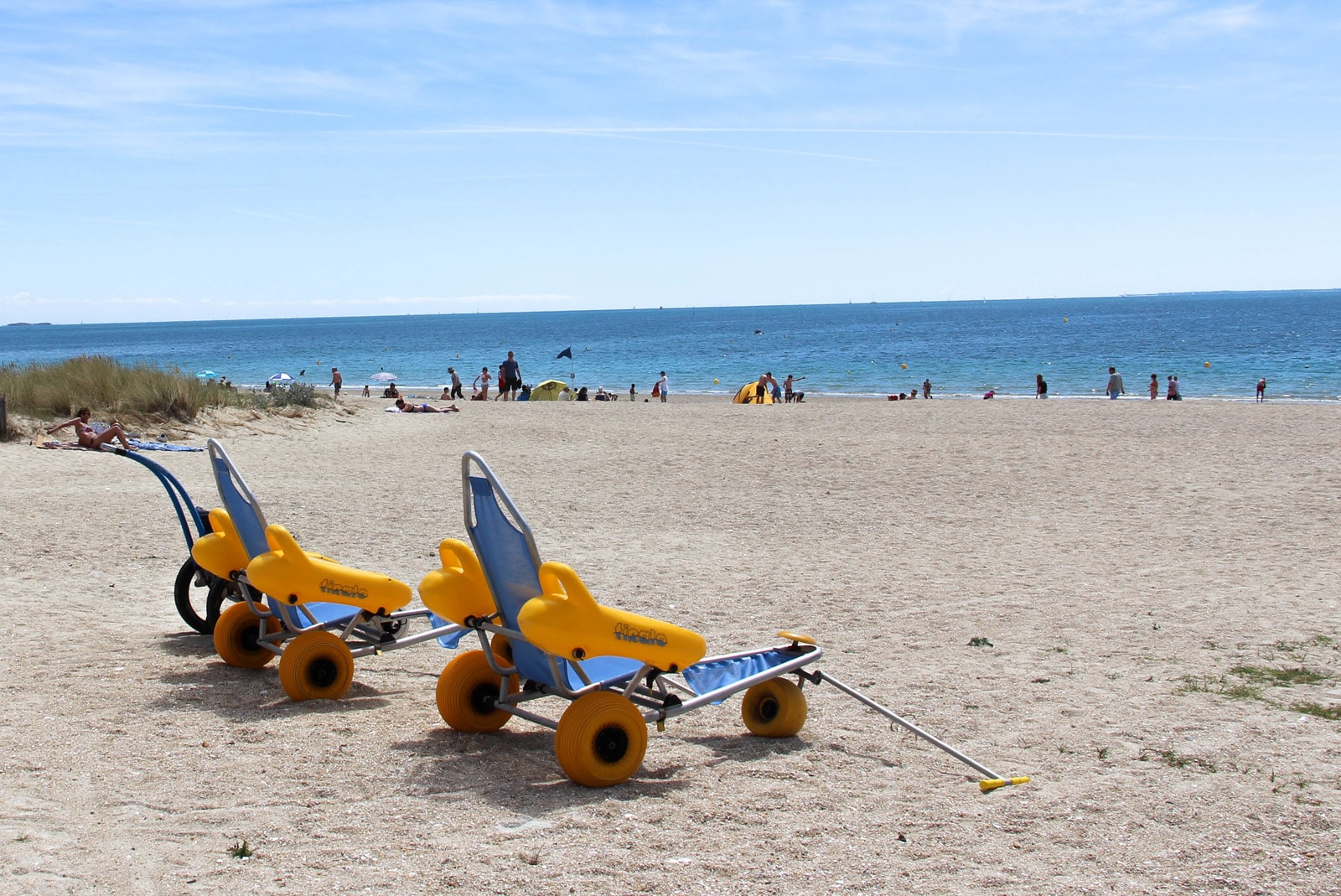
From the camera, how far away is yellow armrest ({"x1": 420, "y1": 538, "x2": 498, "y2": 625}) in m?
4.93

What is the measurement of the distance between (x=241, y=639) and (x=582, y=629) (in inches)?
104

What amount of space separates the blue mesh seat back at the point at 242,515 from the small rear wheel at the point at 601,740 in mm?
2377

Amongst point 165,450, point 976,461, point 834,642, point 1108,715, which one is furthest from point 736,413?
point 1108,715

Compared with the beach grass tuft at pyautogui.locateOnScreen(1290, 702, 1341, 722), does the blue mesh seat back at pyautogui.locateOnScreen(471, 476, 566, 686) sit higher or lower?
higher

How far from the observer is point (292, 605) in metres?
5.70

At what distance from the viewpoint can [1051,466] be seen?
1451cm

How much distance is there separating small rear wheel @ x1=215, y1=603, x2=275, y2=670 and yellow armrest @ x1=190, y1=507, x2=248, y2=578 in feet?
0.71

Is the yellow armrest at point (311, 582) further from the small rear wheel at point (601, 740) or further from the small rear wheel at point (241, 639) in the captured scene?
the small rear wheel at point (601, 740)

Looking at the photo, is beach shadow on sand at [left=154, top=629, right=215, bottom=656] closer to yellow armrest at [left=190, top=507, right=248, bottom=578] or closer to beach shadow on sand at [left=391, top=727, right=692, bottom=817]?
yellow armrest at [left=190, top=507, right=248, bottom=578]

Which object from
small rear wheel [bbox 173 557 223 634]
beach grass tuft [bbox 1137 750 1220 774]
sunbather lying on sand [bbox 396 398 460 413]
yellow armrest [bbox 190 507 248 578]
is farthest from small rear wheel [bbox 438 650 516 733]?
sunbather lying on sand [bbox 396 398 460 413]

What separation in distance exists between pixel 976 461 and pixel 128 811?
12559 mm

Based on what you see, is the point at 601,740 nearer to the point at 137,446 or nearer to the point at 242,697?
the point at 242,697

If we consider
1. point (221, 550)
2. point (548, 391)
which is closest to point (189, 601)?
point (221, 550)

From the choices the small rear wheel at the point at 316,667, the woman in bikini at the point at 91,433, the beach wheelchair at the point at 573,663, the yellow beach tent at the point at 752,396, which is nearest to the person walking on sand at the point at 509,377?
the yellow beach tent at the point at 752,396
